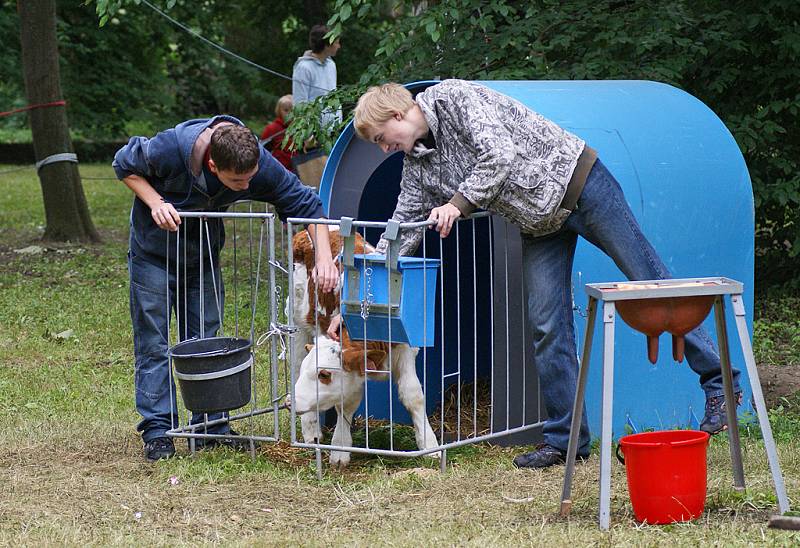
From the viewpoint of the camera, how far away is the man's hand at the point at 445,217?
14.8ft

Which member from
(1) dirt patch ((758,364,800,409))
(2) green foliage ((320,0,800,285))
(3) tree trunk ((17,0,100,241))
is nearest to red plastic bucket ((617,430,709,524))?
(1) dirt patch ((758,364,800,409))

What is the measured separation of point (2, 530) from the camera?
4203 millimetres

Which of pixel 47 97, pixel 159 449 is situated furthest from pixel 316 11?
pixel 159 449

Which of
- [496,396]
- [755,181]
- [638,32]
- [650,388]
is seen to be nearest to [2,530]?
[496,396]

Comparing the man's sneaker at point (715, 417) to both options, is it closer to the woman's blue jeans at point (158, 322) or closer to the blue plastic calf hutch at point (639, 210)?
the blue plastic calf hutch at point (639, 210)

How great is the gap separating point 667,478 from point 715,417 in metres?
0.84

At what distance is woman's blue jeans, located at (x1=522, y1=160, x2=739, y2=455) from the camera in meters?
4.66

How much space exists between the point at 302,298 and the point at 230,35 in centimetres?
2102

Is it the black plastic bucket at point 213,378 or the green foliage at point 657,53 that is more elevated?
the green foliage at point 657,53

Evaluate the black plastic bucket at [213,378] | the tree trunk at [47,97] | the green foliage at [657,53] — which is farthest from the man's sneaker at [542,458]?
the tree trunk at [47,97]

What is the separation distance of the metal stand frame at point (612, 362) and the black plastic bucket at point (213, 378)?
1.57 m

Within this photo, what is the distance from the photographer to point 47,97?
40.3 ft

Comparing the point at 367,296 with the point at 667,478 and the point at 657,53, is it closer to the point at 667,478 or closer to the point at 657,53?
the point at 667,478

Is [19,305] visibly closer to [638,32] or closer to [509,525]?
[638,32]
